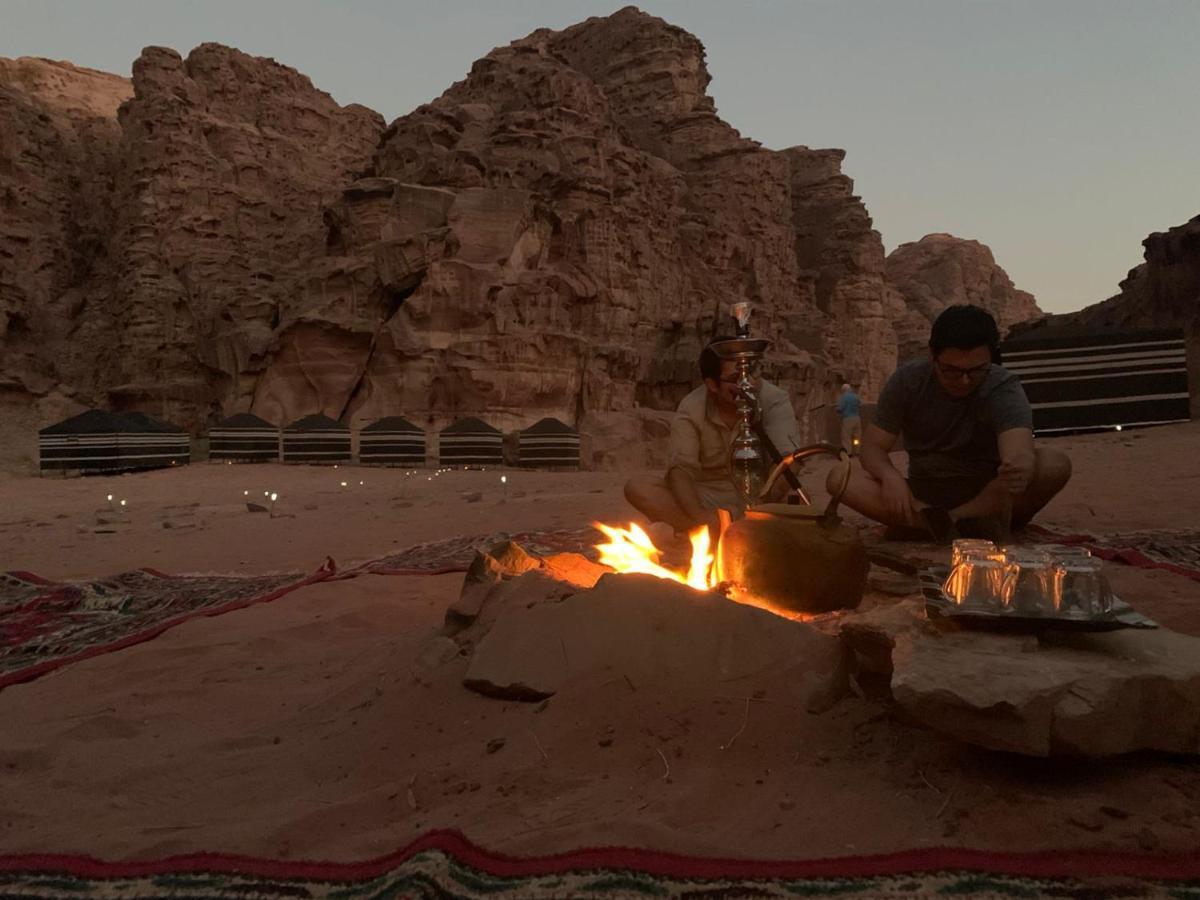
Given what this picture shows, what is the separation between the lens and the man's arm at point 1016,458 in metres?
3.30

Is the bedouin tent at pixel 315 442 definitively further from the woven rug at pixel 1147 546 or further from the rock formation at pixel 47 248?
the woven rug at pixel 1147 546

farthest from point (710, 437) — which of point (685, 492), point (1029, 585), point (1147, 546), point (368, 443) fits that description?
point (368, 443)

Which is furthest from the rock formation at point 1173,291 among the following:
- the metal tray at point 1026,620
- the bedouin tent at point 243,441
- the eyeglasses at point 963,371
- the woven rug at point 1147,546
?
the bedouin tent at point 243,441

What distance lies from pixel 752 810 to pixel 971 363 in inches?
97.5

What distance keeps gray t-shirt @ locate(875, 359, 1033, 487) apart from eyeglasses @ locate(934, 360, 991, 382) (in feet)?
0.91

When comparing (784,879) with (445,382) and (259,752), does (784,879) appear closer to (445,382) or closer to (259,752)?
(259,752)

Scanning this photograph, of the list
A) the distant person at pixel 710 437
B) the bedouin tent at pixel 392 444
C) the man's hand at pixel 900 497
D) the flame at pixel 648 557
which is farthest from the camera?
the bedouin tent at pixel 392 444

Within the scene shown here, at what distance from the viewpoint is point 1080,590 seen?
1.68m

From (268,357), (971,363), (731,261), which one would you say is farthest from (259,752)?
(731,261)

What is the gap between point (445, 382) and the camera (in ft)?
67.0

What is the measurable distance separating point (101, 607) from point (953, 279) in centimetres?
5334

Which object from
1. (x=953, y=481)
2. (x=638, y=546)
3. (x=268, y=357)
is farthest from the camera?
(x=268, y=357)

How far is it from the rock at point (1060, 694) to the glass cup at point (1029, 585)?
3.2 inches

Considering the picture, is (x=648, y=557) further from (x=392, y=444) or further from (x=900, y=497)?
(x=392, y=444)
